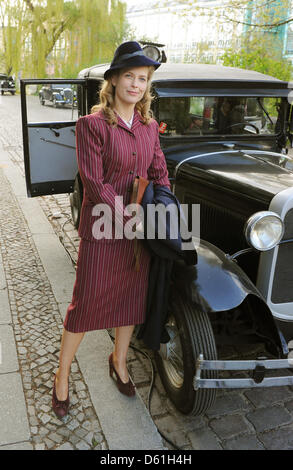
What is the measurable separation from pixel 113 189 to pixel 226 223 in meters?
1.06

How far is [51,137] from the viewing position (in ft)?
15.4

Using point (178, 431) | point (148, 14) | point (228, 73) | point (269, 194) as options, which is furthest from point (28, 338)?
point (148, 14)

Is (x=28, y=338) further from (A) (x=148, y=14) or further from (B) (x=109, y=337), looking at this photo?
(A) (x=148, y=14)

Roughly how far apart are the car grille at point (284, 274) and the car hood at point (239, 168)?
32 cm

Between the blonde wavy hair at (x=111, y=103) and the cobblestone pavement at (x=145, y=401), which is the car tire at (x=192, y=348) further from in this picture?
→ the blonde wavy hair at (x=111, y=103)

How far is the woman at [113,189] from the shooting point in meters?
2.17

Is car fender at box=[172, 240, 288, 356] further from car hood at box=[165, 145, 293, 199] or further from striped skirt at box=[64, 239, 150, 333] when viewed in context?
car hood at box=[165, 145, 293, 199]

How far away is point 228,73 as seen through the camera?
3895 millimetres

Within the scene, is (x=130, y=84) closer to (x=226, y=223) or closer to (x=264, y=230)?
(x=264, y=230)

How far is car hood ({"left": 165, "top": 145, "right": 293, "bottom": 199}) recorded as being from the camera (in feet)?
9.08

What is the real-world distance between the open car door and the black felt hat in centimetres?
223

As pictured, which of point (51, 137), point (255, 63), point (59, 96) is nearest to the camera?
point (51, 137)

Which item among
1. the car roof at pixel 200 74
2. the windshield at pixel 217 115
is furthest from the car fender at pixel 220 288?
the car roof at pixel 200 74

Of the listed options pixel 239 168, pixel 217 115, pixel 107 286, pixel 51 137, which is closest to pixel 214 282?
pixel 107 286
